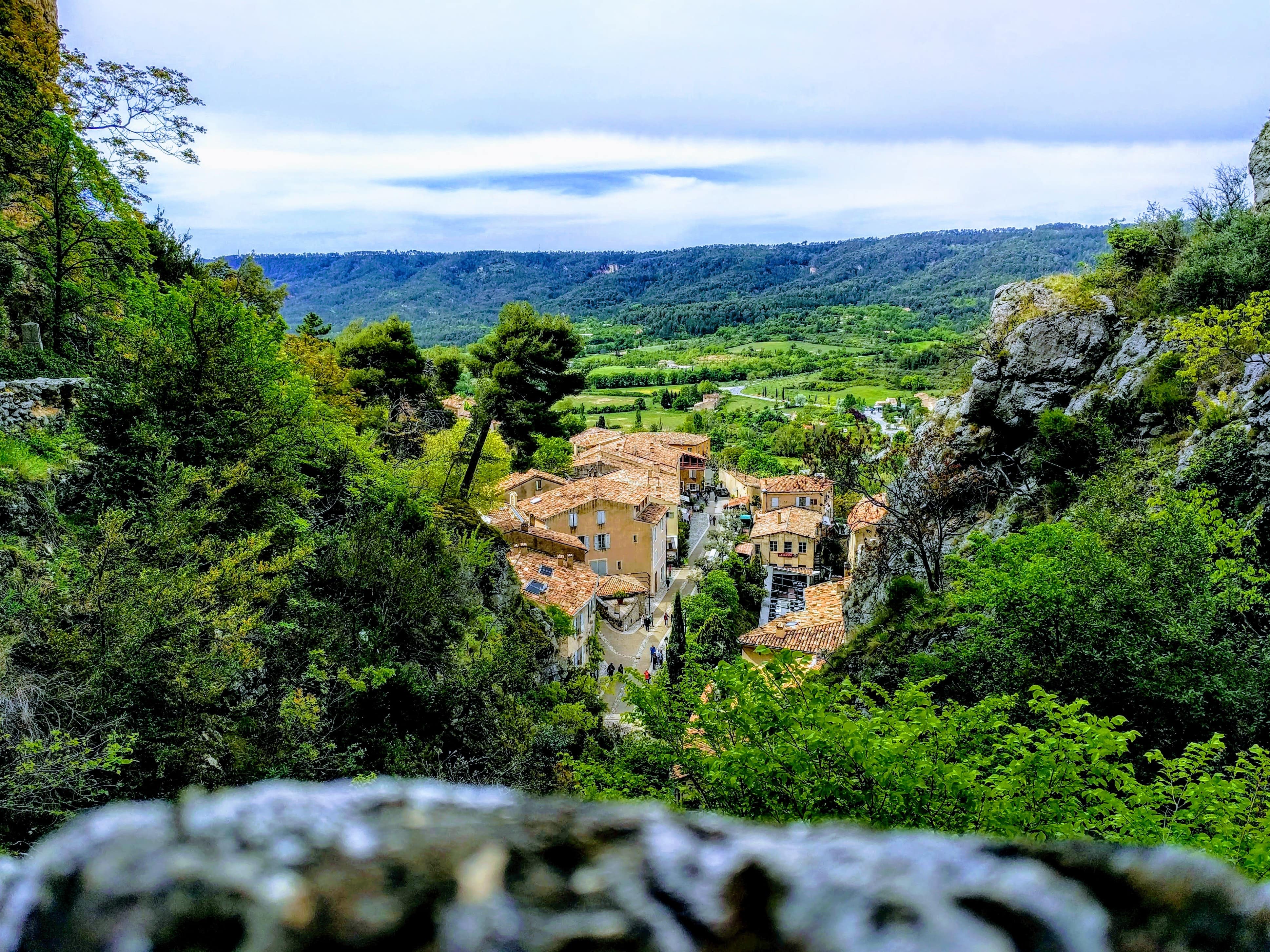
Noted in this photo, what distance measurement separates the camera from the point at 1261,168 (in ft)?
73.5

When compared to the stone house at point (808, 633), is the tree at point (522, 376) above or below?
above

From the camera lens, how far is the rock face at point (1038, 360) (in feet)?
70.2

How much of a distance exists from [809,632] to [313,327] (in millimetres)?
29730

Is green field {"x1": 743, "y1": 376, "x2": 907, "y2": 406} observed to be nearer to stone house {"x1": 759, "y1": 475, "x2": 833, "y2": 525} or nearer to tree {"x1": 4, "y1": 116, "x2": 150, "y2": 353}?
stone house {"x1": 759, "y1": 475, "x2": 833, "y2": 525}

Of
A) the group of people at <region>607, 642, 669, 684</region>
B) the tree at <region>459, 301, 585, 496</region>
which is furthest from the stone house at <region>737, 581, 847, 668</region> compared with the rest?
the tree at <region>459, 301, 585, 496</region>

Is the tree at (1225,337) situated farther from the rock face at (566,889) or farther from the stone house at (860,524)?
the rock face at (566,889)

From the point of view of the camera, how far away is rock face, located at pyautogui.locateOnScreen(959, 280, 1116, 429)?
21.4 meters

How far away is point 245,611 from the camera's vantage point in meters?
10.3

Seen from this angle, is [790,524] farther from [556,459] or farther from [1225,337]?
[1225,337]

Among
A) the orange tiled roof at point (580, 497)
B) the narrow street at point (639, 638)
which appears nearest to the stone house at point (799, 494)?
the narrow street at point (639, 638)

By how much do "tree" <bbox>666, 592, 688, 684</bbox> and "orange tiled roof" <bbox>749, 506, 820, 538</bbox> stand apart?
1811 cm

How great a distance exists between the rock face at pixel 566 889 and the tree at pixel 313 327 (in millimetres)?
35012

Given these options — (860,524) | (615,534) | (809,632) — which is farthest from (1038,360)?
(615,534)

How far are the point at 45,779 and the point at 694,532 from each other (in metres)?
58.2
